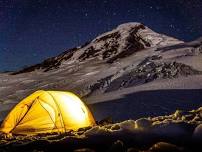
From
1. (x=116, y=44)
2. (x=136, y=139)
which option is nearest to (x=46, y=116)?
(x=136, y=139)

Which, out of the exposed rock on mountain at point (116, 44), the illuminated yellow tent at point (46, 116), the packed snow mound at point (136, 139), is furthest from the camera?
the exposed rock on mountain at point (116, 44)

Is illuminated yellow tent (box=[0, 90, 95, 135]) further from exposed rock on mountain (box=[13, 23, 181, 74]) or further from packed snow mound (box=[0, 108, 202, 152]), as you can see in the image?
exposed rock on mountain (box=[13, 23, 181, 74])

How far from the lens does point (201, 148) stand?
201 inches

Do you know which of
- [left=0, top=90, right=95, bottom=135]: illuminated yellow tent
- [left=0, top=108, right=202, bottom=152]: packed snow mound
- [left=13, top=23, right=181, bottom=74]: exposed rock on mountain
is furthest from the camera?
[left=13, top=23, right=181, bottom=74]: exposed rock on mountain

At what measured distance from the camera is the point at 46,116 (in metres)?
10.8

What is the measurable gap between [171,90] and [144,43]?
43579 mm

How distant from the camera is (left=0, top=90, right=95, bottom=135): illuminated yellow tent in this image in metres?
10.7

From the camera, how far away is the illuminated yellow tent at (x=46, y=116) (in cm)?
1073

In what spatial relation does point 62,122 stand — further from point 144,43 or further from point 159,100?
point 144,43

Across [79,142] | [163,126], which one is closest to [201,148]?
[163,126]

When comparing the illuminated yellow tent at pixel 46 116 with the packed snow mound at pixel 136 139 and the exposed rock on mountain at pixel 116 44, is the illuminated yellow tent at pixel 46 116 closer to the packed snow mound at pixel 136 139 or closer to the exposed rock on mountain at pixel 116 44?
the packed snow mound at pixel 136 139

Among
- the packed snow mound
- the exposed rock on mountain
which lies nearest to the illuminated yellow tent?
the packed snow mound

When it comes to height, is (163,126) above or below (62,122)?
above

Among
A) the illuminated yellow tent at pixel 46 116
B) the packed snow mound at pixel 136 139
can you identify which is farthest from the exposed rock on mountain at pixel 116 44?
the packed snow mound at pixel 136 139
